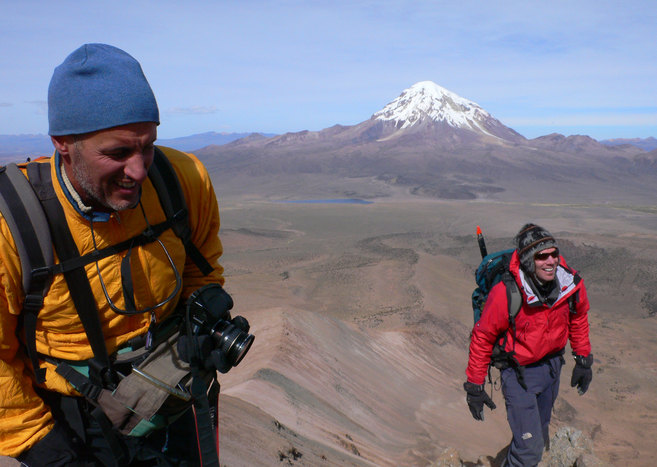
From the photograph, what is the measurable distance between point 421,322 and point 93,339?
12154 mm

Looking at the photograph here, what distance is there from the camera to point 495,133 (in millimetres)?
114000

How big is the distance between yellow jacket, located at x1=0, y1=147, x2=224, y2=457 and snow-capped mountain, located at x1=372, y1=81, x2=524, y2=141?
11468 cm

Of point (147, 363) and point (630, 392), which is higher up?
point (147, 363)

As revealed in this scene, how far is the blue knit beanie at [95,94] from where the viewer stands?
1379mm

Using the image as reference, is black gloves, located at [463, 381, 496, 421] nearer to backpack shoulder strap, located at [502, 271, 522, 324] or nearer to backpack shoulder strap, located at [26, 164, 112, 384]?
backpack shoulder strap, located at [502, 271, 522, 324]

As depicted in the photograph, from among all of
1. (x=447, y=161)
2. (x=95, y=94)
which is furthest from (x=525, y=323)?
(x=447, y=161)

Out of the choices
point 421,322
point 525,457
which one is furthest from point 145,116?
point 421,322

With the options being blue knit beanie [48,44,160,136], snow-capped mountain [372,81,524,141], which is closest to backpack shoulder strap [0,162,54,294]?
blue knit beanie [48,44,160,136]

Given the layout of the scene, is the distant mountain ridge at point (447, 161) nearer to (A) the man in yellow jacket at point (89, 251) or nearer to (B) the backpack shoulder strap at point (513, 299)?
(B) the backpack shoulder strap at point (513, 299)

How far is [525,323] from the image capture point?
3334 millimetres

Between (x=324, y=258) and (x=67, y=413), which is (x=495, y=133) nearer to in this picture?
(x=324, y=258)

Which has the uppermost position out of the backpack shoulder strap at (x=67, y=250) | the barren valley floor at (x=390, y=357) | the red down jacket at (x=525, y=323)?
the backpack shoulder strap at (x=67, y=250)

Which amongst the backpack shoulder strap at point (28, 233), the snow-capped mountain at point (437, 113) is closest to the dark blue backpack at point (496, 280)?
the backpack shoulder strap at point (28, 233)

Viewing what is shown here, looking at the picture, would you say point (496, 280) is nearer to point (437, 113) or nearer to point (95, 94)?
point (95, 94)
